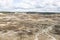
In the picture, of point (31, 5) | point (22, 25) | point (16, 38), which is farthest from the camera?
point (31, 5)

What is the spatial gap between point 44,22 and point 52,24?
0.28ft

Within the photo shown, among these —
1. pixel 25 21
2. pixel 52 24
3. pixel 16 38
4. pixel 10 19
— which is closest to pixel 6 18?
pixel 10 19

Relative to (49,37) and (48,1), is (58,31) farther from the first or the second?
(48,1)

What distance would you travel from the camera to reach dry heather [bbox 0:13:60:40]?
1.11 metres

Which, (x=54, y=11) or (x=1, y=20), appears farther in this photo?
(x=54, y=11)

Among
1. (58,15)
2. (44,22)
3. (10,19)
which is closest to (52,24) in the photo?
(44,22)

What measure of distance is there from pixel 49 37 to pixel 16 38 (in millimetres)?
297

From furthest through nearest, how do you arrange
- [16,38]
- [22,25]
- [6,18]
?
1. [6,18]
2. [22,25]
3. [16,38]

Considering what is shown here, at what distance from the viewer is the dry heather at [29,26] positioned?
3.65 feet

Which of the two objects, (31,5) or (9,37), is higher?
(31,5)

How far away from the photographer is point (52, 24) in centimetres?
126

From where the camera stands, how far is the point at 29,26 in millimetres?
1231

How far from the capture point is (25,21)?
51.4 inches

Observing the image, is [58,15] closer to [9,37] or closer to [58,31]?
[58,31]
